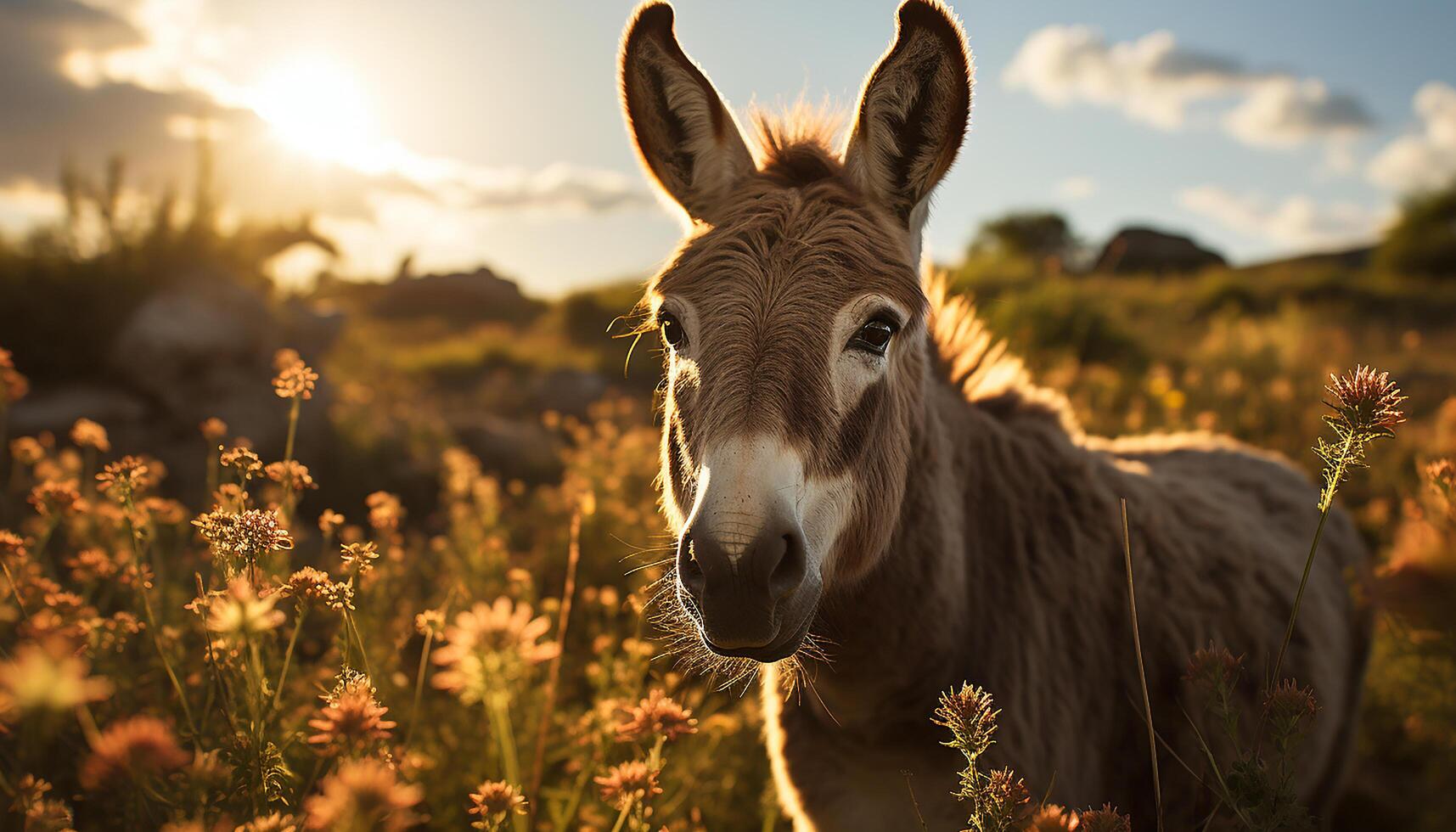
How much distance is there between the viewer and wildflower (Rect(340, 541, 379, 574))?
1719mm

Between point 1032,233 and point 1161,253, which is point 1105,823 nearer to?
point 1161,253

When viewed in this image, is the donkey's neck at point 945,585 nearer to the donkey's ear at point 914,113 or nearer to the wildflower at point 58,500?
the donkey's ear at point 914,113

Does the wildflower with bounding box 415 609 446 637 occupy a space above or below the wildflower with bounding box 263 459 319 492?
below

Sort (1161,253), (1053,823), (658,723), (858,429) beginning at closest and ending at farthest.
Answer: (1053,823), (658,723), (858,429), (1161,253)

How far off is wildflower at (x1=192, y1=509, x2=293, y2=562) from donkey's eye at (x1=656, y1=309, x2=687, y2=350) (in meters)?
1.13

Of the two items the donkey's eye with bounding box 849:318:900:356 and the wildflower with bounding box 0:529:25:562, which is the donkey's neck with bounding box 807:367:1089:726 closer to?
the donkey's eye with bounding box 849:318:900:356

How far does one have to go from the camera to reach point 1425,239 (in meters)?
25.5

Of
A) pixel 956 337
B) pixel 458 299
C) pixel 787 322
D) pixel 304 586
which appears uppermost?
pixel 458 299

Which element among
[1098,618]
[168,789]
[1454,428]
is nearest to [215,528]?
[168,789]

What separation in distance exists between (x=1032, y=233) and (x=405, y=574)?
41.3 metres

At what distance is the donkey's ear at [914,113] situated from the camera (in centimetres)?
219

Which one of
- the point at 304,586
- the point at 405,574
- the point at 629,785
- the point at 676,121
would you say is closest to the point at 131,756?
the point at 304,586

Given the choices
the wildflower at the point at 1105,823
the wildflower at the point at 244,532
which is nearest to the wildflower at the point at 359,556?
the wildflower at the point at 244,532

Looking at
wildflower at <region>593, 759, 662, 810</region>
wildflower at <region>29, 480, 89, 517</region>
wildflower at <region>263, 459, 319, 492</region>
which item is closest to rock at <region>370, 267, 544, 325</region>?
wildflower at <region>29, 480, 89, 517</region>
